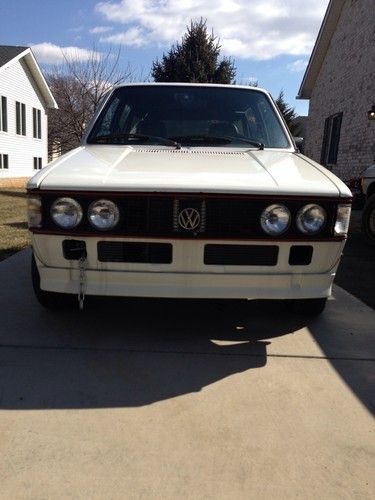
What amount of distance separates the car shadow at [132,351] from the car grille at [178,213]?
762 millimetres

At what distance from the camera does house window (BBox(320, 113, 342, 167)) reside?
15531 millimetres

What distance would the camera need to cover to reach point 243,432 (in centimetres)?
227

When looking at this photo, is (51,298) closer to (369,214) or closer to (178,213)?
(178,213)

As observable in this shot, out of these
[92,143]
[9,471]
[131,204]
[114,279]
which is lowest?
[9,471]

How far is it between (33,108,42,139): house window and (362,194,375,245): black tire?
20.9m

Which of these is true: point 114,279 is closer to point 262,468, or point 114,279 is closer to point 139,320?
point 139,320

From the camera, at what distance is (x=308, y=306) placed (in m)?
3.68

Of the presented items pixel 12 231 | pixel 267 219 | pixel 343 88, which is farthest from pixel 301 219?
pixel 343 88

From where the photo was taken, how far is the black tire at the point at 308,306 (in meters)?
3.61

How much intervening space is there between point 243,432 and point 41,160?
25678mm

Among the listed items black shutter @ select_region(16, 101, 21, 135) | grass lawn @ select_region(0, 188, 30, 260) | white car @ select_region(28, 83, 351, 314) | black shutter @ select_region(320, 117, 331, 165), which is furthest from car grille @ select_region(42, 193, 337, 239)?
black shutter @ select_region(16, 101, 21, 135)

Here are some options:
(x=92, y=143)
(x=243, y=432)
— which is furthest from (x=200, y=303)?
(x=243, y=432)

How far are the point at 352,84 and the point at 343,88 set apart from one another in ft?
2.66

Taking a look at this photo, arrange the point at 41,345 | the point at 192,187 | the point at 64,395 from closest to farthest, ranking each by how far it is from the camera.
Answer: the point at 64,395 < the point at 192,187 < the point at 41,345
